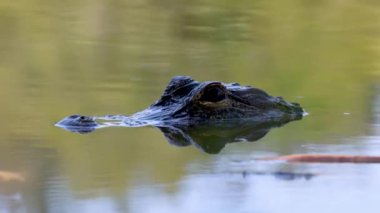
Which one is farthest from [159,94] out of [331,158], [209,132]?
[331,158]

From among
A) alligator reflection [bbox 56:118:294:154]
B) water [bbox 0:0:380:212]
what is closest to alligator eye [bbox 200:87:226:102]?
alligator reflection [bbox 56:118:294:154]

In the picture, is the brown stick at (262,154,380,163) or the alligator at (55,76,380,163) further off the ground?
the brown stick at (262,154,380,163)

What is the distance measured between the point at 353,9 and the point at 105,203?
1101 cm

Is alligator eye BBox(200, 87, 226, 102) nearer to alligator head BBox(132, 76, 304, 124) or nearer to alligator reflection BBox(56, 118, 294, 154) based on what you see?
alligator head BBox(132, 76, 304, 124)

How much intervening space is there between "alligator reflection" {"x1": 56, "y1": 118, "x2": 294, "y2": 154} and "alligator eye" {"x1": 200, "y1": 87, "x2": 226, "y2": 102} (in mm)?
165

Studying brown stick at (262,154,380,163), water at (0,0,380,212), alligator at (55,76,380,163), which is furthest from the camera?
alligator at (55,76,380,163)

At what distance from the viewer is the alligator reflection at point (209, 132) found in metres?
5.13

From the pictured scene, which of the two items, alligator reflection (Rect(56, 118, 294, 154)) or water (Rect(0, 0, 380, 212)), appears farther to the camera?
alligator reflection (Rect(56, 118, 294, 154))

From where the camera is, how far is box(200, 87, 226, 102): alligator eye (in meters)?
5.65

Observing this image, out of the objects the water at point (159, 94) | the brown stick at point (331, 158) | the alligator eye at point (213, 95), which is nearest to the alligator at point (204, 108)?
the alligator eye at point (213, 95)

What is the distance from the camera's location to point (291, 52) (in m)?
9.57

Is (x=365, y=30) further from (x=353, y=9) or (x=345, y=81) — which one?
(x=345, y=81)

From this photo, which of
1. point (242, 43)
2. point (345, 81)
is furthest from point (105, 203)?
point (242, 43)

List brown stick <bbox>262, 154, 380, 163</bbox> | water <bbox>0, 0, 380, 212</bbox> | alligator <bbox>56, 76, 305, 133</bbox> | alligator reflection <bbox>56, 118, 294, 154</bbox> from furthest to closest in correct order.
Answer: alligator <bbox>56, 76, 305, 133</bbox>, alligator reflection <bbox>56, 118, 294, 154</bbox>, brown stick <bbox>262, 154, 380, 163</bbox>, water <bbox>0, 0, 380, 212</bbox>
